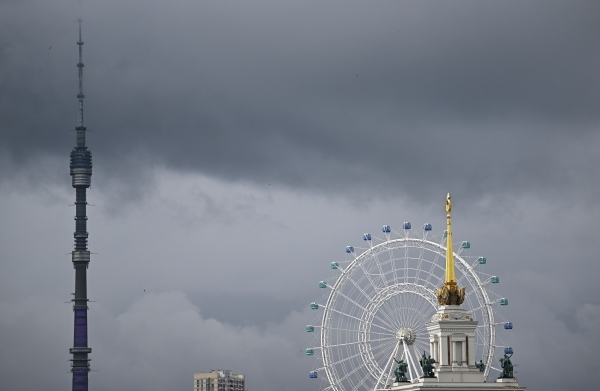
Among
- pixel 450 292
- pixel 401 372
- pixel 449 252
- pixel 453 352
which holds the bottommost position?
pixel 401 372

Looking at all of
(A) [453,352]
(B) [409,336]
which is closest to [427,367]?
(A) [453,352]

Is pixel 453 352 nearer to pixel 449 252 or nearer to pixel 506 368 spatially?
pixel 506 368

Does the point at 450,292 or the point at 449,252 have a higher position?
the point at 449,252

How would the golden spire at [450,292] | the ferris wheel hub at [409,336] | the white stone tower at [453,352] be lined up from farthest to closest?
1. the ferris wheel hub at [409,336]
2. the golden spire at [450,292]
3. the white stone tower at [453,352]

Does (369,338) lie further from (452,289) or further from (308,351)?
(452,289)

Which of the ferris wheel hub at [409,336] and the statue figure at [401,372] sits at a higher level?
the ferris wheel hub at [409,336]

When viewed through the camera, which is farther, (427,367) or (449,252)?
(449,252)

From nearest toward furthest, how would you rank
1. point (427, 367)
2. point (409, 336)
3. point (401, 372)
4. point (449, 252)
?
point (427, 367) → point (401, 372) → point (449, 252) → point (409, 336)

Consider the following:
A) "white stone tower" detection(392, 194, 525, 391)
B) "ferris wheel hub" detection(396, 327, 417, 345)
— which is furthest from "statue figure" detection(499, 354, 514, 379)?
"ferris wheel hub" detection(396, 327, 417, 345)

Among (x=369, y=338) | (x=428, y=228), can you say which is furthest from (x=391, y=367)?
(x=428, y=228)

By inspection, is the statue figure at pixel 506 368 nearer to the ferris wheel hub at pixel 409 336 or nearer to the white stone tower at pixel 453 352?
the white stone tower at pixel 453 352

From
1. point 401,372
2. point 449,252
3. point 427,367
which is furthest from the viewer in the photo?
point 449,252

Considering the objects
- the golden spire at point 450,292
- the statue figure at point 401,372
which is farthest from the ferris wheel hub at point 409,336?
the golden spire at point 450,292

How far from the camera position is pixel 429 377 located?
159125 millimetres
